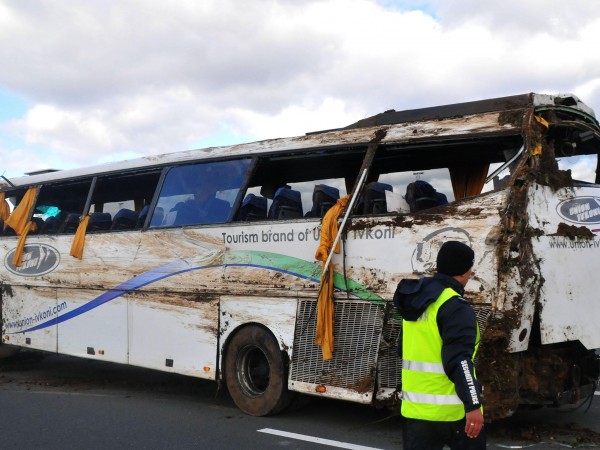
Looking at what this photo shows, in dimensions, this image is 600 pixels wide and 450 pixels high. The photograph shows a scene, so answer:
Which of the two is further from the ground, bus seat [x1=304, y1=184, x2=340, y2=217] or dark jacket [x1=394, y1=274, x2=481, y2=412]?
bus seat [x1=304, y1=184, x2=340, y2=217]

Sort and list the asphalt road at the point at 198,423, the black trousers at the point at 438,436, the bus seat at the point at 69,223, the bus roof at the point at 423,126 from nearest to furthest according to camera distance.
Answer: the black trousers at the point at 438,436
the bus roof at the point at 423,126
the asphalt road at the point at 198,423
the bus seat at the point at 69,223

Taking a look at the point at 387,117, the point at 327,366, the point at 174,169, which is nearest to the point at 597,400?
the point at 327,366

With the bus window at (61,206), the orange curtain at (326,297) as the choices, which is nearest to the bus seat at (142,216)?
the bus window at (61,206)

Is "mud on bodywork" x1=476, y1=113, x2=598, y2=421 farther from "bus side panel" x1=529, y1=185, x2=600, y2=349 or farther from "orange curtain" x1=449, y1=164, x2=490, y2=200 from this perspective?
"orange curtain" x1=449, y1=164, x2=490, y2=200

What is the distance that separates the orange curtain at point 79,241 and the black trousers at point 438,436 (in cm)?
691

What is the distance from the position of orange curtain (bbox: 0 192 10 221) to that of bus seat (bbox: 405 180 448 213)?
7337mm

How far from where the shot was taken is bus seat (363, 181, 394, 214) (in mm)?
6723

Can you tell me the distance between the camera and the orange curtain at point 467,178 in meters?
6.93

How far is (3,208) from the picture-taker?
448 inches

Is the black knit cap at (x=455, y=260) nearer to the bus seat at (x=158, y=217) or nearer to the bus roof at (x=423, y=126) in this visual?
the bus roof at (x=423, y=126)

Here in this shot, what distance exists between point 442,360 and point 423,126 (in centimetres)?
344

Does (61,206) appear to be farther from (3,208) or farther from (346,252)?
(346,252)

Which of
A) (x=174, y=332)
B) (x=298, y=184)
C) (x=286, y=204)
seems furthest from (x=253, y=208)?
(x=174, y=332)

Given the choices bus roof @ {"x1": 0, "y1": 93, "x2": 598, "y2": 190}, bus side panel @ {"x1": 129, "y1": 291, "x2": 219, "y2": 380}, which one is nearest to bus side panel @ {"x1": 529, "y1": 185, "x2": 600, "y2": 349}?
bus roof @ {"x1": 0, "y1": 93, "x2": 598, "y2": 190}
